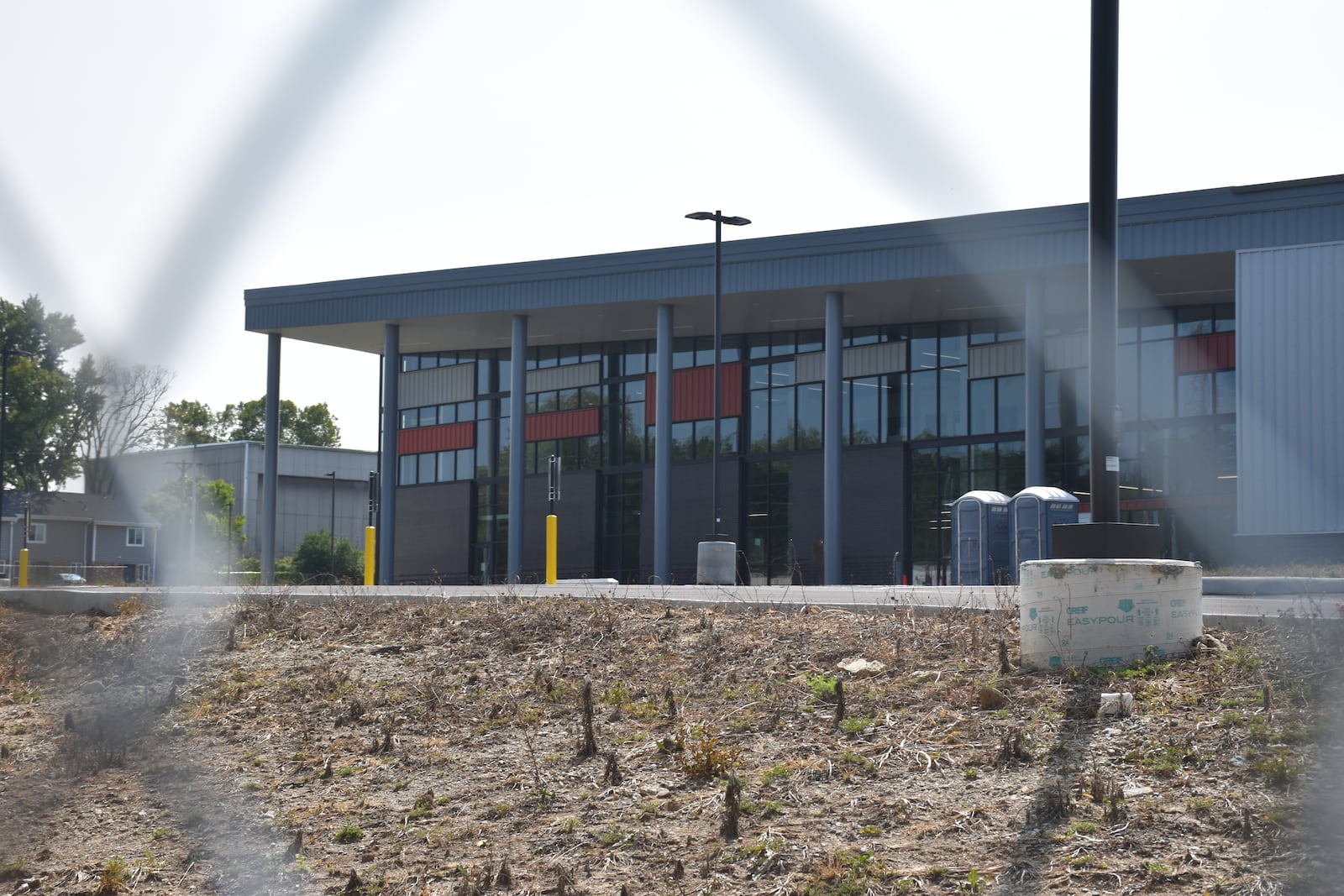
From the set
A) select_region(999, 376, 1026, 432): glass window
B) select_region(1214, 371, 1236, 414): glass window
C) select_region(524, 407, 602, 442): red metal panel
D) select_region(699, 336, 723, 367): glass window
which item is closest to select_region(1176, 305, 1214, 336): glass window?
select_region(1214, 371, 1236, 414): glass window

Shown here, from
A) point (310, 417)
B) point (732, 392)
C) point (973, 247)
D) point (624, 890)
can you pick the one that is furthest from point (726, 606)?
point (310, 417)

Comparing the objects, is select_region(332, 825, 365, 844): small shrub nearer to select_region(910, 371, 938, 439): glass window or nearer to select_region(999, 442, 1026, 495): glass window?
select_region(999, 442, 1026, 495): glass window

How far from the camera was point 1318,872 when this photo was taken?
17.3ft

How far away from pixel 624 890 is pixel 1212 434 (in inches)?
1191

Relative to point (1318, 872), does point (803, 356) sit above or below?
above

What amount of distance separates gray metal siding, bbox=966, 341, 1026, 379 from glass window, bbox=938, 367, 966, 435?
1.18ft

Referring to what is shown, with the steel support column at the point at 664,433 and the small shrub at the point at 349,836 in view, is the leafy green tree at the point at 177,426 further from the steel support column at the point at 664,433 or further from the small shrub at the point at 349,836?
the steel support column at the point at 664,433

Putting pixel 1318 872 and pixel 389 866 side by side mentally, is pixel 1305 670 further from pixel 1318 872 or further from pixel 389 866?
pixel 389 866

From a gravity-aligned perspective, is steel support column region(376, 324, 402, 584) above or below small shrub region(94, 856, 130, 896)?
above

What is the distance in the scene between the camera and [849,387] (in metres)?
39.7

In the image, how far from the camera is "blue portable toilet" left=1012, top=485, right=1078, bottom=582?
26656 mm

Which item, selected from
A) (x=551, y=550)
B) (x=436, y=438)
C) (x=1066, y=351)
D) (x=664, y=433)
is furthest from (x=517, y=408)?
(x=1066, y=351)

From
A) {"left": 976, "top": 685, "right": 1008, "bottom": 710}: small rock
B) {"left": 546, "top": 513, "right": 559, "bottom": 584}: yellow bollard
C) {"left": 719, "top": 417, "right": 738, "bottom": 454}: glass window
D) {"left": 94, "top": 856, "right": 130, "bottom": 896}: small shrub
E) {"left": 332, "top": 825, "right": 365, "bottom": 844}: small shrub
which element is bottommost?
{"left": 94, "top": 856, "right": 130, "bottom": 896}: small shrub

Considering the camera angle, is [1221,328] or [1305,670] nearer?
[1305,670]
